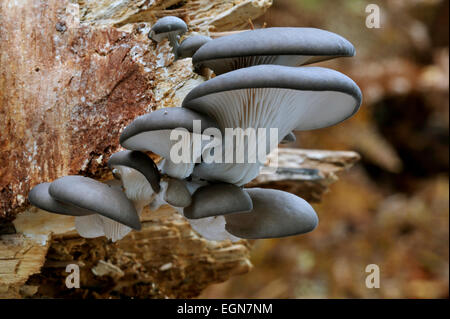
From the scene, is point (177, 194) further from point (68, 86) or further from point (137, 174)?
point (68, 86)

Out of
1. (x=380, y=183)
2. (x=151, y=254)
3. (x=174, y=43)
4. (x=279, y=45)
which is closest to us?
(x=279, y=45)

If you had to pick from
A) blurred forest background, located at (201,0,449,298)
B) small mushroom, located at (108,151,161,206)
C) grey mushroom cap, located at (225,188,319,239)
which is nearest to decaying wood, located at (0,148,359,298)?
small mushroom, located at (108,151,161,206)

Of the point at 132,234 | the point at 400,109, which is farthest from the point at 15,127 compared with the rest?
the point at 400,109

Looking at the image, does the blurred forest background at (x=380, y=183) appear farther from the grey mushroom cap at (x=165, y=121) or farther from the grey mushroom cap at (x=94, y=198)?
the grey mushroom cap at (x=165, y=121)

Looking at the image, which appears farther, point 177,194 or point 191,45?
point 191,45

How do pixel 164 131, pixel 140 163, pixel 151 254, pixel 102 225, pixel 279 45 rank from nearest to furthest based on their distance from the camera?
pixel 279 45 < pixel 164 131 < pixel 140 163 < pixel 102 225 < pixel 151 254

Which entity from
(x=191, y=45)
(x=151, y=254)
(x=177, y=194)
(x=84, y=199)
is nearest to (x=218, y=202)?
(x=177, y=194)

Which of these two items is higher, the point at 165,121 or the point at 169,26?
the point at 169,26

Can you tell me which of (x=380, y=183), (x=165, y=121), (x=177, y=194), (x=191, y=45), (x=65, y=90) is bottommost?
(x=177, y=194)

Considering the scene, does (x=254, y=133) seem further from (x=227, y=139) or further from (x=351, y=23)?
(x=351, y=23)
